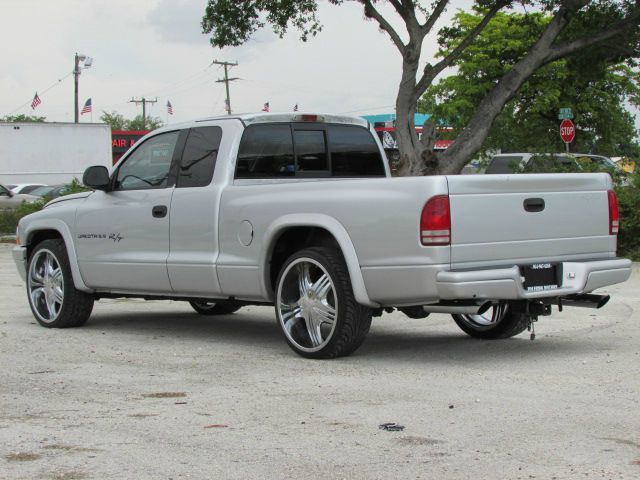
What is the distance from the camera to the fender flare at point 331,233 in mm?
7332

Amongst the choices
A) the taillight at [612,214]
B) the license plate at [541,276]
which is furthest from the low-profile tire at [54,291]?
the taillight at [612,214]

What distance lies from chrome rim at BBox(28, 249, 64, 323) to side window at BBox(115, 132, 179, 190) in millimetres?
1060

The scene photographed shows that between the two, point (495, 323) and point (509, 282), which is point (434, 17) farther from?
point (509, 282)

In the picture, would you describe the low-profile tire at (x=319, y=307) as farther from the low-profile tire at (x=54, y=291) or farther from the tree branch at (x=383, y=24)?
the tree branch at (x=383, y=24)

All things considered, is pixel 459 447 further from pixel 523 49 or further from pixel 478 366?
pixel 523 49

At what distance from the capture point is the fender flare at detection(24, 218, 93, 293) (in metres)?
9.61


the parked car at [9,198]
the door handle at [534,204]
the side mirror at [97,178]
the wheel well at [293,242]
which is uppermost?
the side mirror at [97,178]

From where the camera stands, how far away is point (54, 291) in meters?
9.88

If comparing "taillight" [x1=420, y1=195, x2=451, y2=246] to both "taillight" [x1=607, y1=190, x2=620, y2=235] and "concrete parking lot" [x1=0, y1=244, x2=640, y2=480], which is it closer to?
"concrete parking lot" [x1=0, y1=244, x2=640, y2=480]

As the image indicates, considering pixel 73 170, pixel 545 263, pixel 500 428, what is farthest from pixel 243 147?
pixel 73 170

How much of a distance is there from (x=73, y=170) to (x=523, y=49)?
2237 centimetres

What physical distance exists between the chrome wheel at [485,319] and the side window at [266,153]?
6.12 feet

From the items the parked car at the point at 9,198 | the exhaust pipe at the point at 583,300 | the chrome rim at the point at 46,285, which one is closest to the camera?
the exhaust pipe at the point at 583,300

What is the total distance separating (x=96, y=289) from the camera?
9.55 meters
